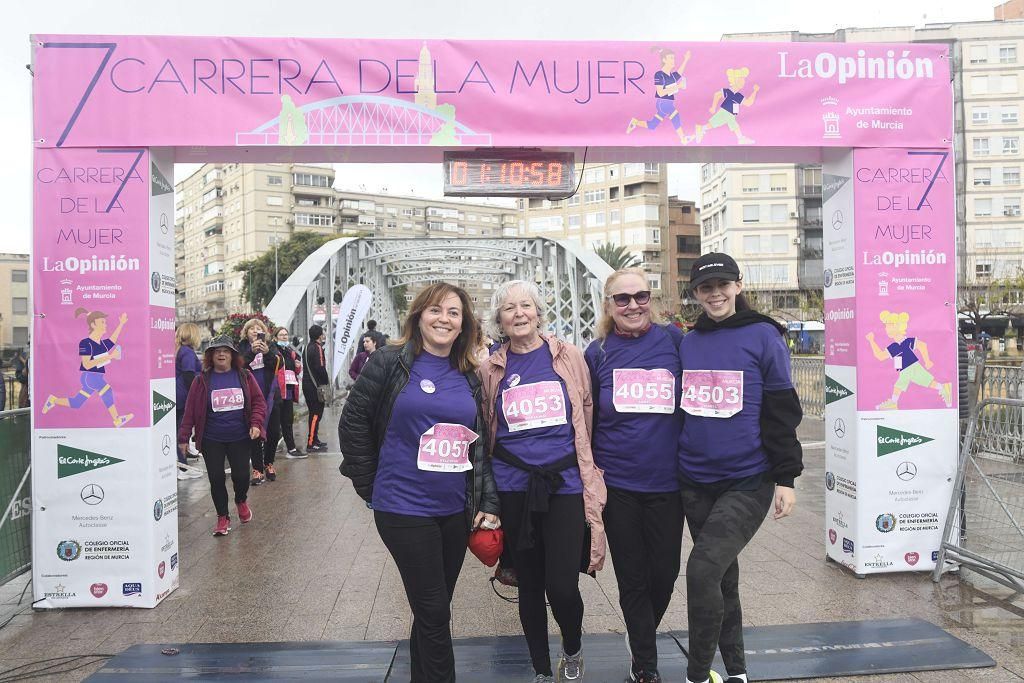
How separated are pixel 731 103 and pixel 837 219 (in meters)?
1.20

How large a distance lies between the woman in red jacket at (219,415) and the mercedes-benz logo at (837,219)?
5.01m

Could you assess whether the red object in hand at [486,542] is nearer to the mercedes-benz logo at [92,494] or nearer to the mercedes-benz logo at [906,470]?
the mercedes-benz logo at [92,494]

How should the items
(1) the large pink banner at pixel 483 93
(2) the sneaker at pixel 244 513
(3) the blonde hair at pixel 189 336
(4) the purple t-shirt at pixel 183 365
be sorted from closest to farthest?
(1) the large pink banner at pixel 483 93 → (2) the sneaker at pixel 244 513 → (3) the blonde hair at pixel 189 336 → (4) the purple t-shirt at pixel 183 365

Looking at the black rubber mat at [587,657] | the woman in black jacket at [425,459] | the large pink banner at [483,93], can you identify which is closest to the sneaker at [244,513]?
the black rubber mat at [587,657]

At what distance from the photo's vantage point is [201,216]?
105312mm

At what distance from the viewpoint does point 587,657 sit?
4039mm

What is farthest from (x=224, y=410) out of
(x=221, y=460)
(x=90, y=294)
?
(x=90, y=294)

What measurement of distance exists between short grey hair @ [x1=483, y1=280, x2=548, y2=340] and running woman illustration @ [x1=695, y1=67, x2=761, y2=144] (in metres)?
2.28

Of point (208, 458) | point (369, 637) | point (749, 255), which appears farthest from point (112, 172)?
point (749, 255)

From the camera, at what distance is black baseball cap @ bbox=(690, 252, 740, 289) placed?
340 cm

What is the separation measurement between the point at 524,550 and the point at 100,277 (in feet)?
10.9

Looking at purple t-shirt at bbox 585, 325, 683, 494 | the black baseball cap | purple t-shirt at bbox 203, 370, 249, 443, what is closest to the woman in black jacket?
purple t-shirt at bbox 585, 325, 683, 494

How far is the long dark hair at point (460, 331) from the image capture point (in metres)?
3.44

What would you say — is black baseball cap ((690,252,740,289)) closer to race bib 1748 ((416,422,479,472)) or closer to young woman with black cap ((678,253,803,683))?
young woman with black cap ((678,253,803,683))
